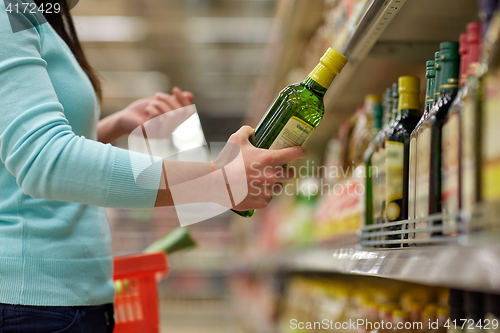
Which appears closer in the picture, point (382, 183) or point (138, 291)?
point (382, 183)

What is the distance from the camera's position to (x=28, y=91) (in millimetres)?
850

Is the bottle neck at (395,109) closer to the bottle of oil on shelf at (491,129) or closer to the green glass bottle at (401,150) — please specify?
the green glass bottle at (401,150)

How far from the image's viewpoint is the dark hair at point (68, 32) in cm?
110

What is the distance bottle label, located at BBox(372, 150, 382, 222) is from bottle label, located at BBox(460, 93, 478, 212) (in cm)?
48

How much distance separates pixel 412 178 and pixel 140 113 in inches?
30.6

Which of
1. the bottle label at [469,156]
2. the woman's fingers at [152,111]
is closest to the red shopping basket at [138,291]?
the woman's fingers at [152,111]

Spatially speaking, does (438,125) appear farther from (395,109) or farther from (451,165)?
(395,109)

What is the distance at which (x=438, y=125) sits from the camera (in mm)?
868

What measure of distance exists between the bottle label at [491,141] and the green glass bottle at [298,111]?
1.21ft

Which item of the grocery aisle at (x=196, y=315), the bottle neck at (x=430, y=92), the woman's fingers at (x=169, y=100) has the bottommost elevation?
the grocery aisle at (x=196, y=315)

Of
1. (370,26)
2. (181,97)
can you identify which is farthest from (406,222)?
(181,97)

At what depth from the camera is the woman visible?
0.84m

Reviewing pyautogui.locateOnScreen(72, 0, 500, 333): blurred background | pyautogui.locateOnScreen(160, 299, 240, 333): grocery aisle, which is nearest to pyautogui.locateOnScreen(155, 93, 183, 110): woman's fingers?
pyautogui.locateOnScreen(72, 0, 500, 333): blurred background

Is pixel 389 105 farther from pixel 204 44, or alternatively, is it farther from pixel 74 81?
pixel 204 44
